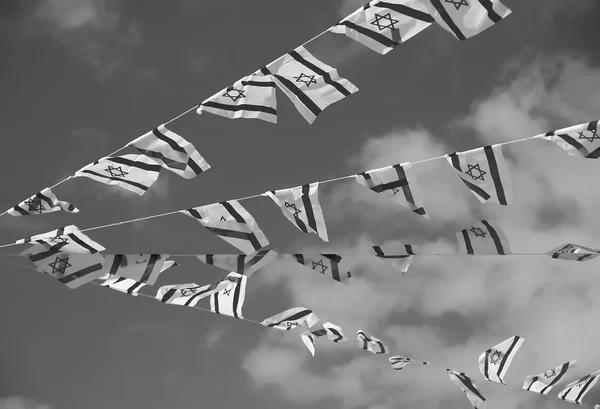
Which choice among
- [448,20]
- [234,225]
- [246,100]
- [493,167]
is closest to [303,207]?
[234,225]

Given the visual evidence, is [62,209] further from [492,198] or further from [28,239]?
[492,198]

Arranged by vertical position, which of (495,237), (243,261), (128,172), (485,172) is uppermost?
(128,172)

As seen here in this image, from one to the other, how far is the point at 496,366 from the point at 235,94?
10.2 metres

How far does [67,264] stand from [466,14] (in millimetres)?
7061

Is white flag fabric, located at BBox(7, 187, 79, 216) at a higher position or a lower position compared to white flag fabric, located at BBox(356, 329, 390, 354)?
higher

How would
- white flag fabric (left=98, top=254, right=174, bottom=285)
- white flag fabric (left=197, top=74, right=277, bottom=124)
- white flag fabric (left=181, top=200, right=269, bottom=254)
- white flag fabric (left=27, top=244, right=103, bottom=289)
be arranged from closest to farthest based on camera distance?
1. white flag fabric (left=27, top=244, right=103, bottom=289)
2. white flag fabric (left=197, top=74, right=277, bottom=124)
3. white flag fabric (left=98, top=254, right=174, bottom=285)
4. white flag fabric (left=181, top=200, right=269, bottom=254)

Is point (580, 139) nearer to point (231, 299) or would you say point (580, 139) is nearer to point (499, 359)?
point (231, 299)

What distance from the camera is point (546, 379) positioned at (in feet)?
48.8

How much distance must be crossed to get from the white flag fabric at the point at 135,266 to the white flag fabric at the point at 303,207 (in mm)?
2200

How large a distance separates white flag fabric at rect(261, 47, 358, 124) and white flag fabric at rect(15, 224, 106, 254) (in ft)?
12.6

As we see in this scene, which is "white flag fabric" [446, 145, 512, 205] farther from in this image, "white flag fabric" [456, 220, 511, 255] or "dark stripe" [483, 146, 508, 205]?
"white flag fabric" [456, 220, 511, 255]

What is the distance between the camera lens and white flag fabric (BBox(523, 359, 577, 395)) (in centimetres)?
Result: 1485

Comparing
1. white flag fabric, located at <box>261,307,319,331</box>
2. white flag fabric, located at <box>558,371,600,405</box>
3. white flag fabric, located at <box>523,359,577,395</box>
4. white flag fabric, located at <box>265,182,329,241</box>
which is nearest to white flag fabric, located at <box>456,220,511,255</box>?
white flag fabric, located at <box>265,182,329,241</box>

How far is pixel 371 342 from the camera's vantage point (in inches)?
604
